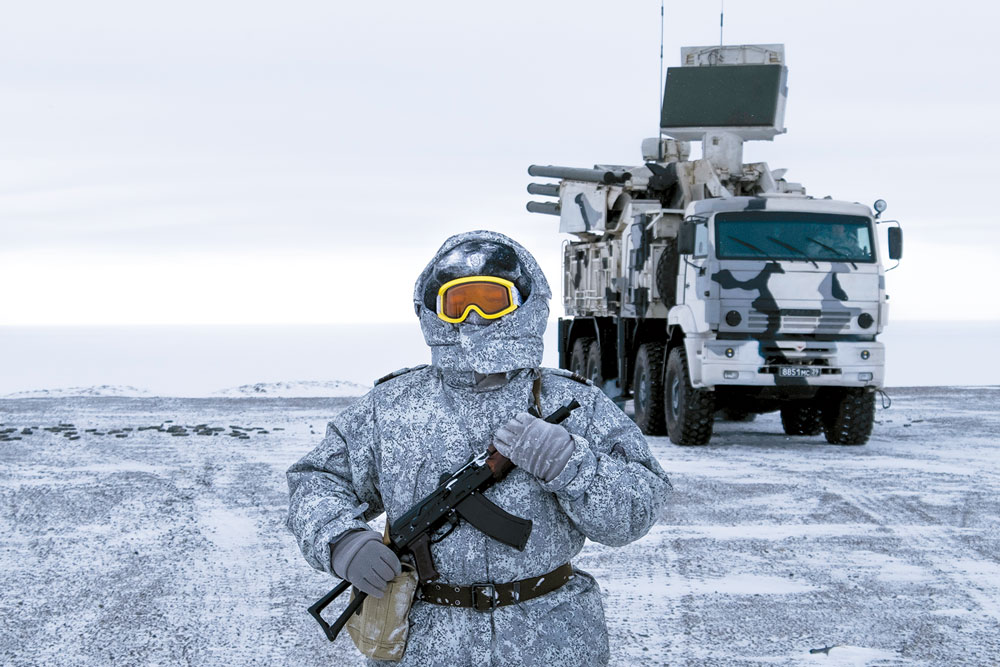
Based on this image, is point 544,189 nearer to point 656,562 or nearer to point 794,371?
point 794,371

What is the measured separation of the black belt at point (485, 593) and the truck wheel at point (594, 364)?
1317 centimetres

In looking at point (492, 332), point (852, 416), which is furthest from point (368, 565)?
point (852, 416)

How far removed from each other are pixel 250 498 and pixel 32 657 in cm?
429

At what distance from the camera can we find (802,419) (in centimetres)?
1507

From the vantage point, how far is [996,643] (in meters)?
5.42

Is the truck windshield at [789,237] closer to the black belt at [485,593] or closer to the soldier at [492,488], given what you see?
the soldier at [492,488]

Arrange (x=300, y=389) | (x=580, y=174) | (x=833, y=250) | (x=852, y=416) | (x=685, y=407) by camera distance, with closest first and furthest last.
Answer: (x=833, y=250)
(x=685, y=407)
(x=852, y=416)
(x=580, y=174)
(x=300, y=389)

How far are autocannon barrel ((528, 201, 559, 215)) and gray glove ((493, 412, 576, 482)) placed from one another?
14478mm

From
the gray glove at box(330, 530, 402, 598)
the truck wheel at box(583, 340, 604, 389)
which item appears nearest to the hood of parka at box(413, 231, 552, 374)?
the gray glove at box(330, 530, 402, 598)

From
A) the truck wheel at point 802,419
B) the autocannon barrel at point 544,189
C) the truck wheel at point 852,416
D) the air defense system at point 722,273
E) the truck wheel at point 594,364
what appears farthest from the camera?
the autocannon barrel at point 544,189

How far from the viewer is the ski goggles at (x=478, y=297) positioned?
2760 mm

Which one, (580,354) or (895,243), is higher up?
(895,243)

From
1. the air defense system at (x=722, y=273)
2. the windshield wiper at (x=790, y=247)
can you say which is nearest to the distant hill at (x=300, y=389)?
the air defense system at (x=722, y=273)

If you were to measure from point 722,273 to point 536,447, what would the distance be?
996 centimetres
